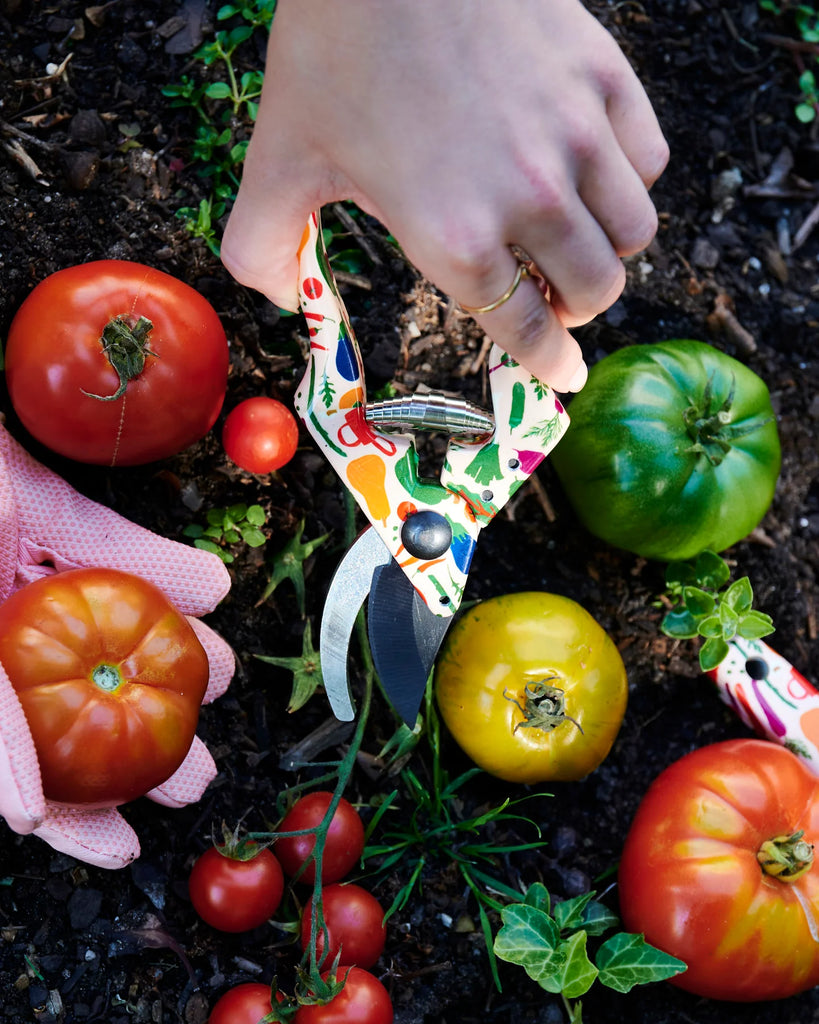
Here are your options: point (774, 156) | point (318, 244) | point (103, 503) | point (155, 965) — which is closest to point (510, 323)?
point (318, 244)

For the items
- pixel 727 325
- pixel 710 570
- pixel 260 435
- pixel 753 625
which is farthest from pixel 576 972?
pixel 727 325

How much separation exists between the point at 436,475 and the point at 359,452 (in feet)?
1.86

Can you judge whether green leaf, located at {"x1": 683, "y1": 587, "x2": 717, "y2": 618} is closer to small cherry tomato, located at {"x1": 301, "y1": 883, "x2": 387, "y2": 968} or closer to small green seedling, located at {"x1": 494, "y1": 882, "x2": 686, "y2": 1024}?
small green seedling, located at {"x1": 494, "y1": 882, "x2": 686, "y2": 1024}

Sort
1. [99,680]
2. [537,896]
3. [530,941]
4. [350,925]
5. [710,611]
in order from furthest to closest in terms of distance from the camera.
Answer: [710,611], [537,896], [530,941], [350,925], [99,680]

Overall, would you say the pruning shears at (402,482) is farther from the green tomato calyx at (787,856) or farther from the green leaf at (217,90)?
the green tomato calyx at (787,856)

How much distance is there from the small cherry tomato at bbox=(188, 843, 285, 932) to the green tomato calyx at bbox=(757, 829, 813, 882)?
1.04 meters

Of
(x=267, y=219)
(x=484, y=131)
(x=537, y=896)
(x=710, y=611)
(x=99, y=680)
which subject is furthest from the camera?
(x=710, y=611)

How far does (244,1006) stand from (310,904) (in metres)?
0.22

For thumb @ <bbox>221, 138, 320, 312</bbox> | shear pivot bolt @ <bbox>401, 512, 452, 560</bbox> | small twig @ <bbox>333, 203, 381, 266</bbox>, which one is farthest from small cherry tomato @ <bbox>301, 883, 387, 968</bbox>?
small twig @ <bbox>333, 203, 381, 266</bbox>

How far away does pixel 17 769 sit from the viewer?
4.87ft

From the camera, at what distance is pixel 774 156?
9.20 feet

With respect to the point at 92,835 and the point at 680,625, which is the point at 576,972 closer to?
the point at 680,625

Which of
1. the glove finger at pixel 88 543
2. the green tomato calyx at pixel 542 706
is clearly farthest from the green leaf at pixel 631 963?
the glove finger at pixel 88 543

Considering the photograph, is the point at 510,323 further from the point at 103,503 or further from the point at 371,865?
the point at 371,865
